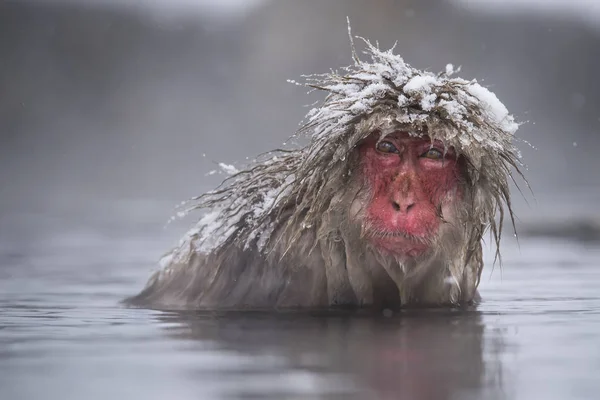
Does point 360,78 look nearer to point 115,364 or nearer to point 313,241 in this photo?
point 313,241

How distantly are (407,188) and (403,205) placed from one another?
0.06 metres

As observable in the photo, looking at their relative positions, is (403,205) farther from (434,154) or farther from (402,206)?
(434,154)

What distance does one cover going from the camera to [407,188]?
3938 millimetres

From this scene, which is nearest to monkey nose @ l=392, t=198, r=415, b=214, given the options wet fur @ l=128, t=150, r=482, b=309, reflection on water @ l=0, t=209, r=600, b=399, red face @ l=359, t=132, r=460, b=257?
red face @ l=359, t=132, r=460, b=257

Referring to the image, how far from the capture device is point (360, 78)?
4121 millimetres

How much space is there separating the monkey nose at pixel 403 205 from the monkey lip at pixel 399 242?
84mm

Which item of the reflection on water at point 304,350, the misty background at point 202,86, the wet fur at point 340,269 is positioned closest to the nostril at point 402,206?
the wet fur at point 340,269


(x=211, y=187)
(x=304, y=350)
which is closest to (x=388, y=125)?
(x=304, y=350)

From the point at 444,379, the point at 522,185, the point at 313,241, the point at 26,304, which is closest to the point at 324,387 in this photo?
the point at 444,379

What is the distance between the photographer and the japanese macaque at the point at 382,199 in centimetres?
396

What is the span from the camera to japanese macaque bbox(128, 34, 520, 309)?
396cm

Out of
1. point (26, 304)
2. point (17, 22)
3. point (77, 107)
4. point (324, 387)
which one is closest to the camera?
point (324, 387)

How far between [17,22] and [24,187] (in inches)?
150

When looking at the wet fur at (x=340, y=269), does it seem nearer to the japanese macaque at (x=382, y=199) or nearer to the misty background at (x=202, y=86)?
the japanese macaque at (x=382, y=199)
